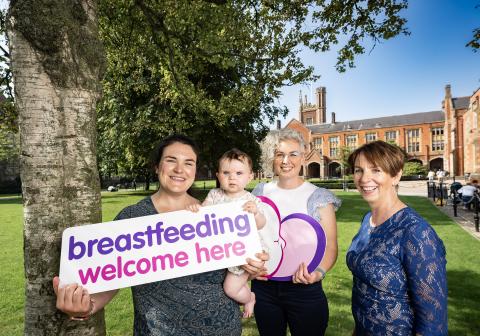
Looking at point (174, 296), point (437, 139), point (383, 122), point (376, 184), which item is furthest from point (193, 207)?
point (383, 122)

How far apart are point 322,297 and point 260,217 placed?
3.40 ft

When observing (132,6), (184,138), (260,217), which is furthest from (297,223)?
(132,6)

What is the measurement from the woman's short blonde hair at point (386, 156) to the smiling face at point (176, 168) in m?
1.35

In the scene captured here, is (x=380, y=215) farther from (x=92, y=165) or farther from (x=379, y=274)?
(x=92, y=165)

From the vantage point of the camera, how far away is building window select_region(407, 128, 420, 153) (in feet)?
213

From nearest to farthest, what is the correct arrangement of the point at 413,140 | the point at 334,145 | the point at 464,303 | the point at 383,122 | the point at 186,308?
the point at 186,308
the point at 464,303
the point at 413,140
the point at 383,122
the point at 334,145

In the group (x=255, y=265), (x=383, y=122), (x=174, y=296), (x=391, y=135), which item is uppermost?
(x=383, y=122)

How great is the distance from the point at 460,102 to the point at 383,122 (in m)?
16.0

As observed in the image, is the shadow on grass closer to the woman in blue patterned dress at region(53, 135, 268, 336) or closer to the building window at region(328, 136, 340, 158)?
the woman in blue patterned dress at region(53, 135, 268, 336)

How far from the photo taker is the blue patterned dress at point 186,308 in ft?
6.23

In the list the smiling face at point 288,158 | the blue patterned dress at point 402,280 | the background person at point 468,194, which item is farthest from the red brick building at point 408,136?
the blue patterned dress at point 402,280

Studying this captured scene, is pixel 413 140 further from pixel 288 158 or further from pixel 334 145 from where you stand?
pixel 288 158

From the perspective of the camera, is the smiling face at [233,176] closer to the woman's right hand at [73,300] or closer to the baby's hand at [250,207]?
the baby's hand at [250,207]

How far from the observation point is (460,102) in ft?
186
